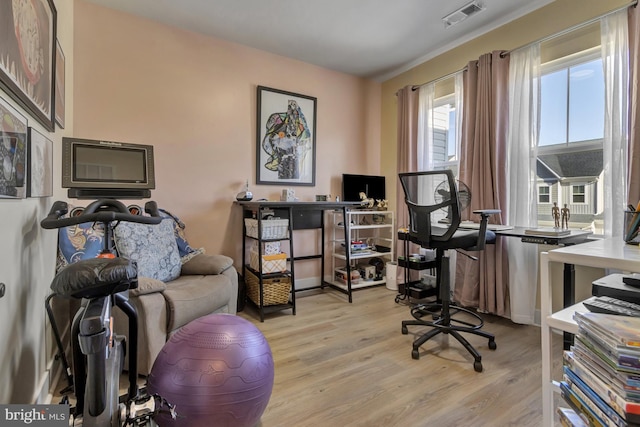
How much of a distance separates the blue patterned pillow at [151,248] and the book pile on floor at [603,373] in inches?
85.7

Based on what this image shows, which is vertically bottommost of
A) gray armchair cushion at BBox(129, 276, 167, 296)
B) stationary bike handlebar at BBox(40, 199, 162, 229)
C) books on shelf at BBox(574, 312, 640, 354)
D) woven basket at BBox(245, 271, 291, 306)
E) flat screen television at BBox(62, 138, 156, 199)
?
woven basket at BBox(245, 271, 291, 306)

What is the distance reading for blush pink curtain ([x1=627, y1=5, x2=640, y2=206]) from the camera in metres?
1.89

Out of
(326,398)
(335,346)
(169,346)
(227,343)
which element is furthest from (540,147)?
(169,346)

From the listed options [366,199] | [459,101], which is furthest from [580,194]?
[366,199]

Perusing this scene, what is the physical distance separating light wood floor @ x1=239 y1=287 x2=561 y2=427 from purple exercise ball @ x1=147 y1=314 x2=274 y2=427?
36cm

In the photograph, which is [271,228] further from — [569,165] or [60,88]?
[569,165]

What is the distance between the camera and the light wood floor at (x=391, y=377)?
1454 mm

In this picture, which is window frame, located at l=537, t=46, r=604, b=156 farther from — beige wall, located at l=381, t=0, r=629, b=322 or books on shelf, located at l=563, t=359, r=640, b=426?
books on shelf, located at l=563, t=359, r=640, b=426

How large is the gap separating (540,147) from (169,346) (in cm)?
294

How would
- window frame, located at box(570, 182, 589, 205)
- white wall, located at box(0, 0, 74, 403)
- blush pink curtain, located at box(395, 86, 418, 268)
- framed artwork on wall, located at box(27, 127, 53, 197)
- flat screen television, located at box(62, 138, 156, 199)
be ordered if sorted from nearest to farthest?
white wall, located at box(0, 0, 74, 403) < framed artwork on wall, located at box(27, 127, 53, 197) < flat screen television, located at box(62, 138, 156, 199) < window frame, located at box(570, 182, 589, 205) < blush pink curtain, located at box(395, 86, 418, 268)

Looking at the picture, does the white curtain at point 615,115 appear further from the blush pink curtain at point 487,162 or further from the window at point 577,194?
the blush pink curtain at point 487,162

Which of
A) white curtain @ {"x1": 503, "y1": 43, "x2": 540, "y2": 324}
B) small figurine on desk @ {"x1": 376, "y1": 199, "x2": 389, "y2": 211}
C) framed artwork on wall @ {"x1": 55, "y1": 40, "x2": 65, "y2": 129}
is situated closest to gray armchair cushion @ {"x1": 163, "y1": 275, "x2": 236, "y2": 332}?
framed artwork on wall @ {"x1": 55, "y1": 40, "x2": 65, "y2": 129}

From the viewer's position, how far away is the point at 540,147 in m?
2.53

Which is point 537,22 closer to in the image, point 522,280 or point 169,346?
point 522,280
